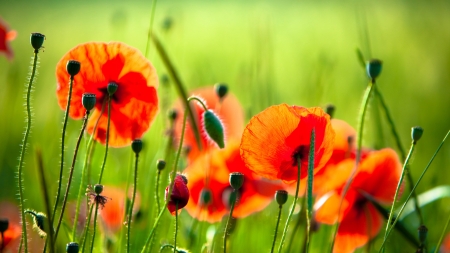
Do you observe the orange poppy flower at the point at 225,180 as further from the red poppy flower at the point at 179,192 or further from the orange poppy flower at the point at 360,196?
the red poppy flower at the point at 179,192

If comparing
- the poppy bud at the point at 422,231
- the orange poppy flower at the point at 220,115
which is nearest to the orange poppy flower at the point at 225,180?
the orange poppy flower at the point at 220,115

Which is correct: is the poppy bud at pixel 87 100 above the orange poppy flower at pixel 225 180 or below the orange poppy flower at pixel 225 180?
above

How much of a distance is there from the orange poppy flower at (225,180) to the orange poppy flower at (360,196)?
146 millimetres

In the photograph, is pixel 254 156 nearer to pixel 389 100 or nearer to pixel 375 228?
pixel 375 228

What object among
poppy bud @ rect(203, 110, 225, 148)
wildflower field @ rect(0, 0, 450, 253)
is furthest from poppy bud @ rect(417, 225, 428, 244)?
poppy bud @ rect(203, 110, 225, 148)

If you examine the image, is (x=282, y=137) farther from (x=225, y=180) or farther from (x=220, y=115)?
(x=220, y=115)

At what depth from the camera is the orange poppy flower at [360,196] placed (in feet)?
4.77

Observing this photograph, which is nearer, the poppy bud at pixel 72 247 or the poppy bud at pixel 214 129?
the poppy bud at pixel 72 247

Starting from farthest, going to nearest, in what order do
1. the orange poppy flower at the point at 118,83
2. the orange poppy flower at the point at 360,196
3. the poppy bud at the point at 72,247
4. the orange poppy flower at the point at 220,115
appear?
the orange poppy flower at the point at 220,115
the orange poppy flower at the point at 360,196
the orange poppy flower at the point at 118,83
the poppy bud at the point at 72,247

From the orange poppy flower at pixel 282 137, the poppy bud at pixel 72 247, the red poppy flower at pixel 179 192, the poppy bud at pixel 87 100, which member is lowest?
the poppy bud at pixel 72 247

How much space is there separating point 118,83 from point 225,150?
1.10 feet

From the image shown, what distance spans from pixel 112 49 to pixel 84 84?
0.10 m

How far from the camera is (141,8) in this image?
7.60m

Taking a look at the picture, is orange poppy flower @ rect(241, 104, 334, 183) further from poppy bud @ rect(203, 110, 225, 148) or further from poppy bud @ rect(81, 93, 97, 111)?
poppy bud @ rect(81, 93, 97, 111)
